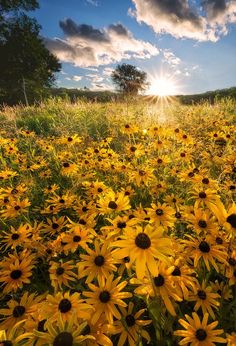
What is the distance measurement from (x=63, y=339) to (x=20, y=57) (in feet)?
128

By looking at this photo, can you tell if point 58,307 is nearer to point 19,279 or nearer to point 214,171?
point 19,279

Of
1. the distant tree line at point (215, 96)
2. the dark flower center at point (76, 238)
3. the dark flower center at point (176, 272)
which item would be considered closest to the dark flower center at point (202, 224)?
the dark flower center at point (176, 272)

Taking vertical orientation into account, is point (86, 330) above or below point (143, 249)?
below

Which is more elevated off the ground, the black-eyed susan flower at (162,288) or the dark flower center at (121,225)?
the dark flower center at (121,225)

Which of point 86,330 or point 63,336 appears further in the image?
point 86,330

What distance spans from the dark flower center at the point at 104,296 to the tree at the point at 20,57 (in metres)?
34.9

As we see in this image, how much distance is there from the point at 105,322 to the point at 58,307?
0.24 m

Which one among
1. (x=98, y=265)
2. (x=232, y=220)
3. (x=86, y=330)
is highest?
(x=232, y=220)

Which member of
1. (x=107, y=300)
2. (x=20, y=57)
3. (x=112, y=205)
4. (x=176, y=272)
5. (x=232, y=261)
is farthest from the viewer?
(x=20, y=57)

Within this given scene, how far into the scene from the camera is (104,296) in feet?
4.74

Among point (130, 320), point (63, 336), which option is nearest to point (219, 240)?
point (130, 320)

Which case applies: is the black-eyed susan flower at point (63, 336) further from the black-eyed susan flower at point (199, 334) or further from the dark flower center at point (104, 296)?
the black-eyed susan flower at point (199, 334)

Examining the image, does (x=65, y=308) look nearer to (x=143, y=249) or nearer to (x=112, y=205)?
(x=143, y=249)

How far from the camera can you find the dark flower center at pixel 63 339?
102 cm
